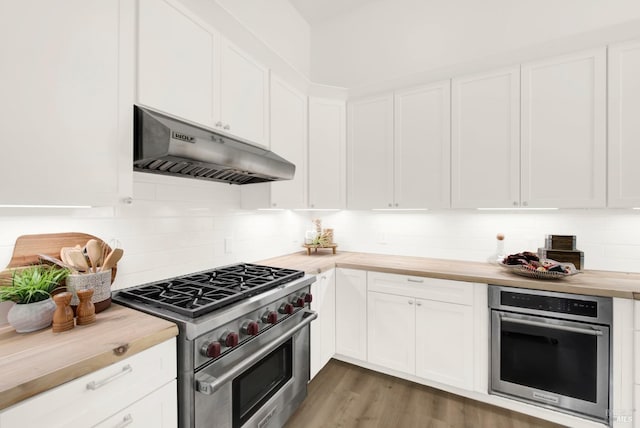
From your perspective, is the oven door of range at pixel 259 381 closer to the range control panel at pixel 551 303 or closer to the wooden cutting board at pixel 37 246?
the wooden cutting board at pixel 37 246

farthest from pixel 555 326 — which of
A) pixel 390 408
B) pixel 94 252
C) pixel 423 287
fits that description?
pixel 94 252

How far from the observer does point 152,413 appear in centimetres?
→ 107

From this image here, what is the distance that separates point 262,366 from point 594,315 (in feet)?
6.38

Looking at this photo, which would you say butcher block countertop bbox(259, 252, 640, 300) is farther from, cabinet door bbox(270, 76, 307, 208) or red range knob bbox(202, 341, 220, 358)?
red range knob bbox(202, 341, 220, 358)

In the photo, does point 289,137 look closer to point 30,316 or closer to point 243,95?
point 243,95

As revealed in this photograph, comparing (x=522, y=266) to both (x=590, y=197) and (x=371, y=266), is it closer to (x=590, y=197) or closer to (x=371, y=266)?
(x=590, y=197)

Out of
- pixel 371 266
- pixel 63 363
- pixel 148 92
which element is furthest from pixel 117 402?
pixel 371 266

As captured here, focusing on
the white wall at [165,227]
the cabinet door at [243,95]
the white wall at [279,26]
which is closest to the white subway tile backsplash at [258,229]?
the white wall at [165,227]

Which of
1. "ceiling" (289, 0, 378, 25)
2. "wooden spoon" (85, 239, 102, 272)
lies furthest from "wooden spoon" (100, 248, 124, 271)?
"ceiling" (289, 0, 378, 25)

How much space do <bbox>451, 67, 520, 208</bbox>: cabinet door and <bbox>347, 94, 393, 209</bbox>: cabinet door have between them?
538 millimetres

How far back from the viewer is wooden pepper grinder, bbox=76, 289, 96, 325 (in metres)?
1.12

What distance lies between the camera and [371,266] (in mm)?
2316

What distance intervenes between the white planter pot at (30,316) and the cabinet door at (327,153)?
185 centimetres

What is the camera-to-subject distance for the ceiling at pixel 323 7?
9.57ft
